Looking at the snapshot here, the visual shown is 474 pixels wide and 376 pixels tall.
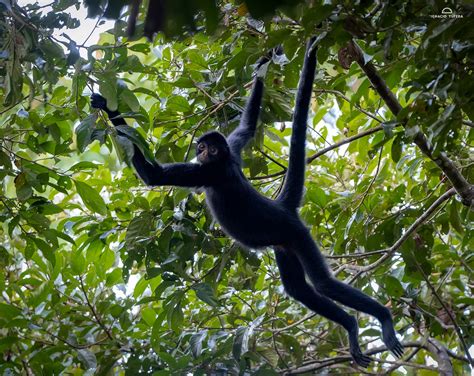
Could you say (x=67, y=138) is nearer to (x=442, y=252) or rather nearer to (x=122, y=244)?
(x=122, y=244)

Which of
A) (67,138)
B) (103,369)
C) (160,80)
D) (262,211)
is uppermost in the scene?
(160,80)

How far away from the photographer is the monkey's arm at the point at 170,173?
546 centimetres

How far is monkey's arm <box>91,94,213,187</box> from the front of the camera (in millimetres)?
5457

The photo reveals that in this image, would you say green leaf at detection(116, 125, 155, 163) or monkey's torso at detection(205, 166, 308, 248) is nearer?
green leaf at detection(116, 125, 155, 163)

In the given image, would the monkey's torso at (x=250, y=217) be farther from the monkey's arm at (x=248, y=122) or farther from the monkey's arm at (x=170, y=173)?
the monkey's arm at (x=248, y=122)

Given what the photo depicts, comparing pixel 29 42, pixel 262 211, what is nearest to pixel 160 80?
pixel 262 211

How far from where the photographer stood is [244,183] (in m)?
6.29

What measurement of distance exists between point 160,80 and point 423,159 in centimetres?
267

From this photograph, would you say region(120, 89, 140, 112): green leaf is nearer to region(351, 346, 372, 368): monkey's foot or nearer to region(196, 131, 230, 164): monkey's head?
region(196, 131, 230, 164): monkey's head

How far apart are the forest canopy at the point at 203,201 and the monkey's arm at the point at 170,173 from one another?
0.16 metres

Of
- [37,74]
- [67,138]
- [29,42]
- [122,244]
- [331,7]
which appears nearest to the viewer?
[331,7]

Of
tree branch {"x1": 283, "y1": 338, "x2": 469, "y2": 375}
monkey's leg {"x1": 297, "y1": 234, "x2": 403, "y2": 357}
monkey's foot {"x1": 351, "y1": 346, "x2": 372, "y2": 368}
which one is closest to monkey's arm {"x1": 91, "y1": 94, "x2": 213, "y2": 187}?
monkey's leg {"x1": 297, "y1": 234, "x2": 403, "y2": 357}

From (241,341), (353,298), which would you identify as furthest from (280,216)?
(241,341)

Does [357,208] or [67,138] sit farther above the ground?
[67,138]
